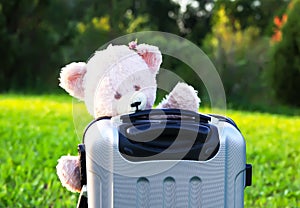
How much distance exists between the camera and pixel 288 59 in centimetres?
1052

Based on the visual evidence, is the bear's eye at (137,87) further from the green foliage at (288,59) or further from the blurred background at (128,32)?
the green foliage at (288,59)

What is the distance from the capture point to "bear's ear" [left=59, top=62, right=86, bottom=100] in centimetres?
181

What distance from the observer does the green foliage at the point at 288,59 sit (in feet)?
34.3

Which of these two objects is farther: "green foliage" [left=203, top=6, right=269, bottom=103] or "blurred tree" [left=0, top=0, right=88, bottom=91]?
"blurred tree" [left=0, top=0, right=88, bottom=91]

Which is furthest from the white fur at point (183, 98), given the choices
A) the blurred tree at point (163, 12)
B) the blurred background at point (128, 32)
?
the blurred tree at point (163, 12)

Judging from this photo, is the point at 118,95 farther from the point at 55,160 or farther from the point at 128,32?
the point at 128,32

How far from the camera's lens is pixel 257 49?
42.0 ft

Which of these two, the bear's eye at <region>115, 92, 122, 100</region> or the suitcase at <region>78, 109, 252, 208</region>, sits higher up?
the bear's eye at <region>115, 92, 122, 100</region>

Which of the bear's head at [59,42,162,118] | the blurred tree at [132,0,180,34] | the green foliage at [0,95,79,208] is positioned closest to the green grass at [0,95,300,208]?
the green foliage at [0,95,79,208]

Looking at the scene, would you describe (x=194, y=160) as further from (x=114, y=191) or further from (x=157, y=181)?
(x=114, y=191)

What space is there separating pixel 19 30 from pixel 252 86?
6.11 m

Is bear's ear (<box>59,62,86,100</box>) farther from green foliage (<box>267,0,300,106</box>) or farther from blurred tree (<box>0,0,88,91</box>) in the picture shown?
blurred tree (<box>0,0,88,91</box>)

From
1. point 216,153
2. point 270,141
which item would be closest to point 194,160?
point 216,153

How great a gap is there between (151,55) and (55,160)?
6.71 feet
